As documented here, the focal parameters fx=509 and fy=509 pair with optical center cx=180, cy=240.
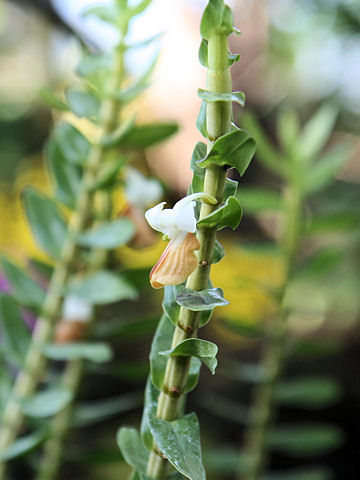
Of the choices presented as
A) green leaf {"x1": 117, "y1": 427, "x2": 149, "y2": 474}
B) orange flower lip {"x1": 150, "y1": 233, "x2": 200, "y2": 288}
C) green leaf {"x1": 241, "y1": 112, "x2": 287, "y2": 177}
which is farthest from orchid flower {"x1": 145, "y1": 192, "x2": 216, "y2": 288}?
green leaf {"x1": 241, "y1": 112, "x2": 287, "y2": 177}

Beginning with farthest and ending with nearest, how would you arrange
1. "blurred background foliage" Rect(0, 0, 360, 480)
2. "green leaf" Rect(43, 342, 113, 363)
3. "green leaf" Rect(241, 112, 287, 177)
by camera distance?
"blurred background foliage" Rect(0, 0, 360, 480) < "green leaf" Rect(241, 112, 287, 177) < "green leaf" Rect(43, 342, 113, 363)

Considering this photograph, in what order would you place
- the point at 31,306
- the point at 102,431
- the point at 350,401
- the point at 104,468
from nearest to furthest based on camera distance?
the point at 31,306 < the point at 104,468 < the point at 102,431 < the point at 350,401

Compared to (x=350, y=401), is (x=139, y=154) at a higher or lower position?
higher

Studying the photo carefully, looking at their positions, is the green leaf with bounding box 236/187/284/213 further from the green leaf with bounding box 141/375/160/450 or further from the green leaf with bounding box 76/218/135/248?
the green leaf with bounding box 141/375/160/450

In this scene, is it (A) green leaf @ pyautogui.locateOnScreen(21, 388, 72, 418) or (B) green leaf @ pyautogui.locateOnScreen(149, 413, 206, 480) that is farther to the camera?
(A) green leaf @ pyautogui.locateOnScreen(21, 388, 72, 418)

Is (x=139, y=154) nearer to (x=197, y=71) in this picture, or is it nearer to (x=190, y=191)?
(x=197, y=71)

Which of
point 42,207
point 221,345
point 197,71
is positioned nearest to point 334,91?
point 197,71

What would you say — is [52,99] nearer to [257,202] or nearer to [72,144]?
[72,144]
